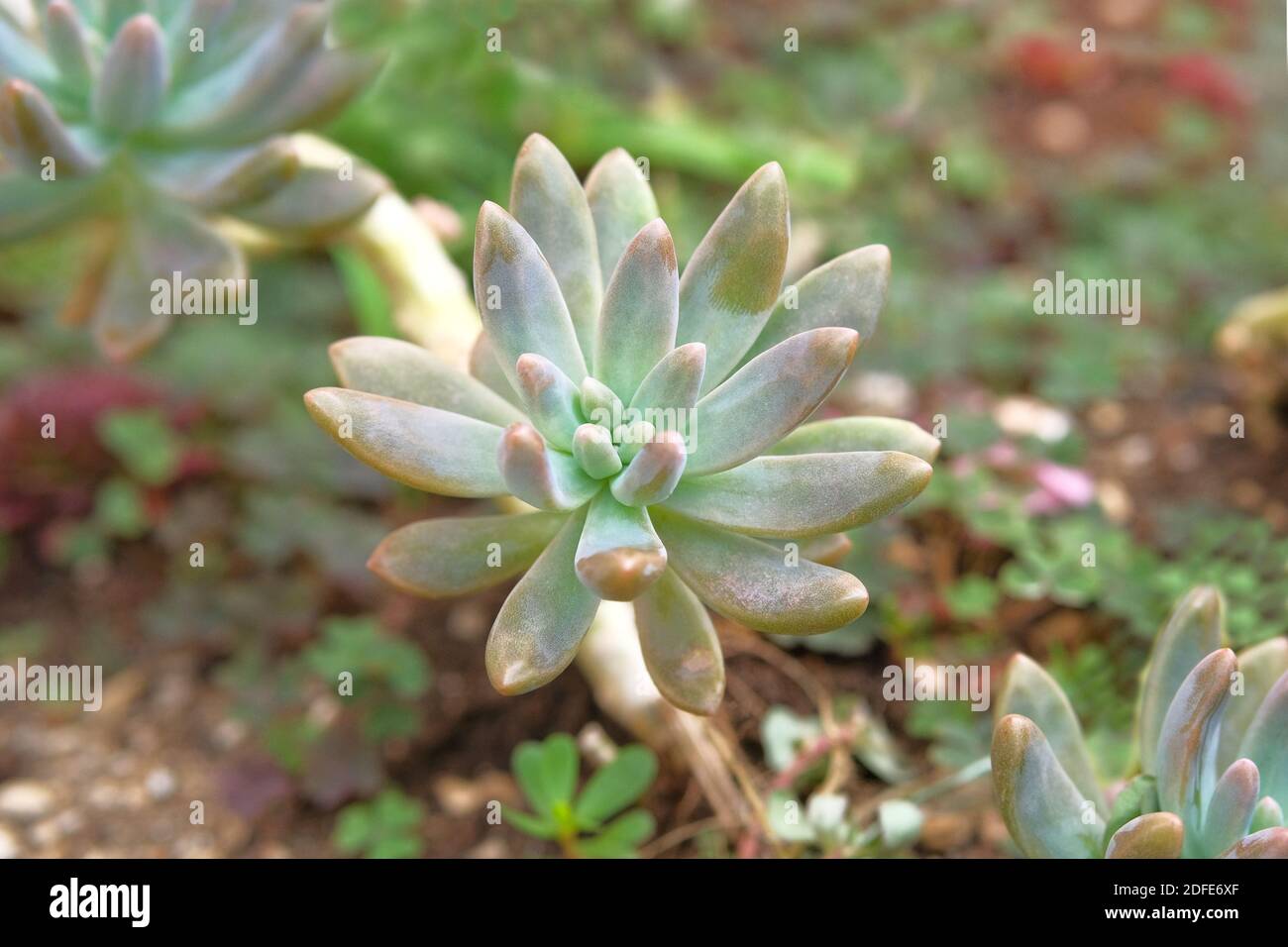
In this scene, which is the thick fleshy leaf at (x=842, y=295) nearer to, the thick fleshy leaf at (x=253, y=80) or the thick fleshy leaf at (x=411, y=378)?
the thick fleshy leaf at (x=411, y=378)

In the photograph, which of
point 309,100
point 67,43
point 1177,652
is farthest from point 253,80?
point 1177,652

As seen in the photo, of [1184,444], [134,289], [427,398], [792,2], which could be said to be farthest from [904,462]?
[792,2]

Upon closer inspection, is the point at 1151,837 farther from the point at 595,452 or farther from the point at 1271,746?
the point at 595,452

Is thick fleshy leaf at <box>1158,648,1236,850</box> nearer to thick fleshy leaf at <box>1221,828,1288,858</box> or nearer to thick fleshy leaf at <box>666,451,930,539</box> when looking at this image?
thick fleshy leaf at <box>1221,828,1288,858</box>

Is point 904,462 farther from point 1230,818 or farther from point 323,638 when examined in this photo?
point 323,638

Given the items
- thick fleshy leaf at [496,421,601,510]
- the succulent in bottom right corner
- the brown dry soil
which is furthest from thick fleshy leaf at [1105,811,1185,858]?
thick fleshy leaf at [496,421,601,510]
